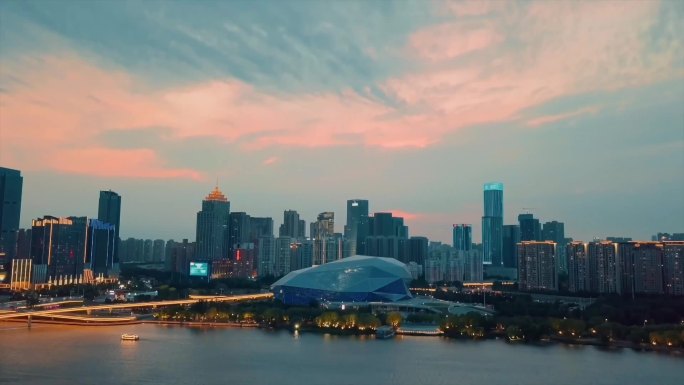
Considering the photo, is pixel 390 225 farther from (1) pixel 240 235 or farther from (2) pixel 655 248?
(2) pixel 655 248

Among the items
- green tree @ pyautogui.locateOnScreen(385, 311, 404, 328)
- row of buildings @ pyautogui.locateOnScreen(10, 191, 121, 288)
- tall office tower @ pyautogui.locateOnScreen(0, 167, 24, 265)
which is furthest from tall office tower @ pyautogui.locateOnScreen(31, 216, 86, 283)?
green tree @ pyautogui.locateOnScreen(385, 311, 404, 328)

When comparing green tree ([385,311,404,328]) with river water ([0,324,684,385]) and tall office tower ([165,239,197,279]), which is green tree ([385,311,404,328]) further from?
tall office tower ([165,239,197,279])

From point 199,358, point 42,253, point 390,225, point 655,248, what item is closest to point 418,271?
point 390,225

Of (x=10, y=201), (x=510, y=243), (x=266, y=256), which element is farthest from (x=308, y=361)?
(x=510, y=243)

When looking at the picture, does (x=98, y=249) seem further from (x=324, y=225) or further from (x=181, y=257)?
(x=324, y=225)

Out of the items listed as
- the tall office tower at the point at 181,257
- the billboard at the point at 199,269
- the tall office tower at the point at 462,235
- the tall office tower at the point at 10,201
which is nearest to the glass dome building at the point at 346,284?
the billboard at the point at 199,269

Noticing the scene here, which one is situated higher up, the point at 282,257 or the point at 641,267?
the point at 282,257
